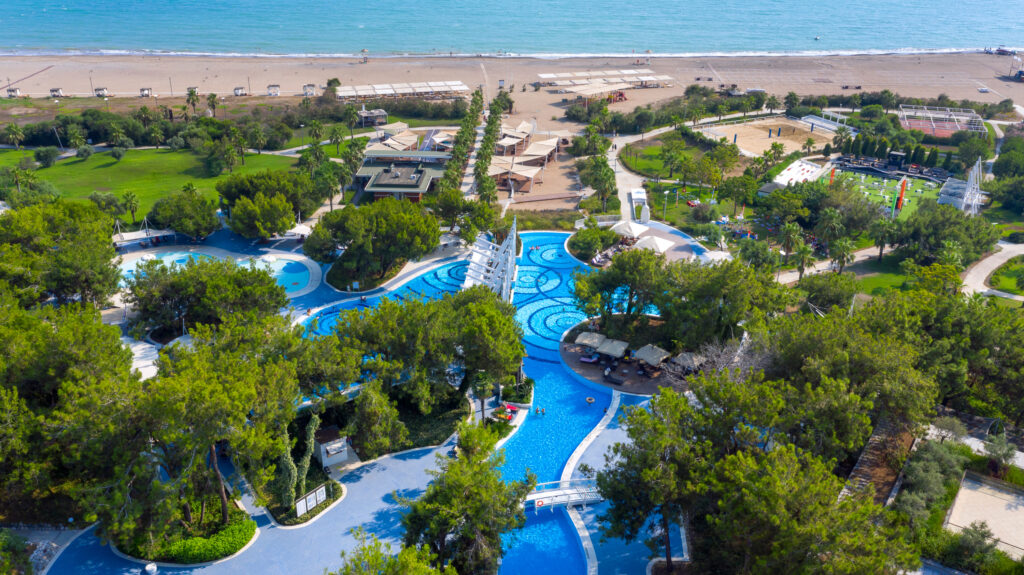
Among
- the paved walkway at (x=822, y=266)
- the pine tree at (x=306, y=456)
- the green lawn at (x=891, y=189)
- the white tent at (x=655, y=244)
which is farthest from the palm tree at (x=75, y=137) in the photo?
the green lawn at (x=891, y=189)

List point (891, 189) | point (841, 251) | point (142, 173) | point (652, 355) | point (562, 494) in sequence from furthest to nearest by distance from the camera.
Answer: point (142, 173)
point (891, 189)
point (841, 251)
point (652, 355)
point (562, 494)

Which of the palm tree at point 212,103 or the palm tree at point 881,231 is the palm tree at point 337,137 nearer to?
the palm tree at point 212,103

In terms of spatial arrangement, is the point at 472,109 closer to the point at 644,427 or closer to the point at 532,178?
the point at 532,178

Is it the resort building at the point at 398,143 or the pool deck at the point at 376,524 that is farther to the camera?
the resort building at the point at 398,143

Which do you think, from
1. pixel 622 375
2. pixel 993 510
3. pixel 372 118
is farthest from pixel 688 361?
pixel 372 118

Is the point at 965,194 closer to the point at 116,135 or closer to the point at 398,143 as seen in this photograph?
the point at 398,143

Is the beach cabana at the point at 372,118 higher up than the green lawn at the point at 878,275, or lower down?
higher up

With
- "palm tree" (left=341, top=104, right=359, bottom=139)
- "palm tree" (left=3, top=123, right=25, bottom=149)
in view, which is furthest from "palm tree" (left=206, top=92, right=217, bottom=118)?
"palm tree" (left=3, top=123, right=25, bottom=149)
